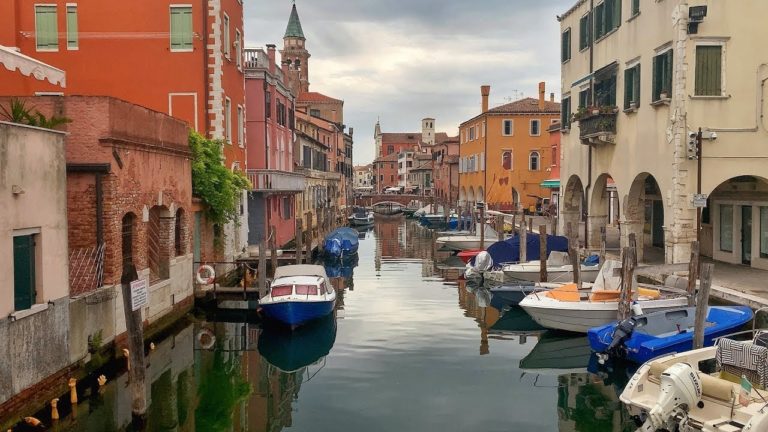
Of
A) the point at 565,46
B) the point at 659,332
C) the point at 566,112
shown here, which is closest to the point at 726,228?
the point at 566,112

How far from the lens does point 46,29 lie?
21.5 meters

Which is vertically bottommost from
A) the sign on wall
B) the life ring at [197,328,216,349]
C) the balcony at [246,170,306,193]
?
the life ring at [197,328,216,349]

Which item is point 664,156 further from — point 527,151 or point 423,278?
point 527,151

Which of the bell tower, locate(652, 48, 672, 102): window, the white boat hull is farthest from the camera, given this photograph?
the bell tower

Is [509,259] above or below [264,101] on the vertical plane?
below

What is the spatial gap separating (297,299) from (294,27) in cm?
6440

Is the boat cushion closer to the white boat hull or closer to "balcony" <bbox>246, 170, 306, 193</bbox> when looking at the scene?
the white boat hull

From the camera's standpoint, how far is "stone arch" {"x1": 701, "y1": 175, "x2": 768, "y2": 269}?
65.7ft

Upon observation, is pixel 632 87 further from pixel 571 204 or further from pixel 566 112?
pixel 571 204

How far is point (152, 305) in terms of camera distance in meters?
15.2

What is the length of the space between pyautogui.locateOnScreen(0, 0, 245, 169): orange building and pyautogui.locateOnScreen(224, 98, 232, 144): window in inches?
32.7

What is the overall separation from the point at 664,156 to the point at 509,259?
8.30 metres

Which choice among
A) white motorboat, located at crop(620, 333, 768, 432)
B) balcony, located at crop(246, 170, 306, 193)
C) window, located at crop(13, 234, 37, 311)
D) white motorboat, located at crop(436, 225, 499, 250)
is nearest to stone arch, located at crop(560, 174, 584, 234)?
white motorboat, located at crop(436, 225, 499, 250)

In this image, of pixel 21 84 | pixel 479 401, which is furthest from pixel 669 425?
pixel 21 84
